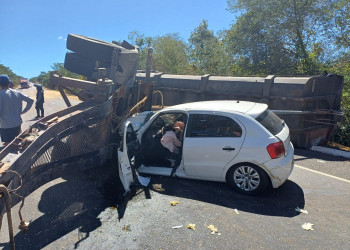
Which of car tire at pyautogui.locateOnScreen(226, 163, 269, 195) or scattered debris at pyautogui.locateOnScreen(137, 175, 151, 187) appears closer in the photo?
car tire at pyautogui.locateOnScreen(226, 163, 269, 195)

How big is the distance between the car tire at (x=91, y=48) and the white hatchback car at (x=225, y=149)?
85.2 inches

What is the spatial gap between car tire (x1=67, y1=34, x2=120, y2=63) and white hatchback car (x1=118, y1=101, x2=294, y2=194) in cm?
216

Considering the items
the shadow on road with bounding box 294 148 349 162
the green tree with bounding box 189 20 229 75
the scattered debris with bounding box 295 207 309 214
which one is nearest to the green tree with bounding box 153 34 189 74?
the green tree with bounding box 189 20 229 75

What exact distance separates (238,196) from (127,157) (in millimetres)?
1885

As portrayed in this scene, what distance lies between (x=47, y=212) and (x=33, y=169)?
2.58 feet

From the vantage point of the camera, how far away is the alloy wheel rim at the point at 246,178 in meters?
4.46

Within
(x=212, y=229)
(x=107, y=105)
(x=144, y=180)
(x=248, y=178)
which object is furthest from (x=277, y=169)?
(x=107, y=105)

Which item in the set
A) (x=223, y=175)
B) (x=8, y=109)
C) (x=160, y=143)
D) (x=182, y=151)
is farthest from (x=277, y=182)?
(x=8, y=109)

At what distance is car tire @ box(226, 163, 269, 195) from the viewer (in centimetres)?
441

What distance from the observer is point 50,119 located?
4363mm

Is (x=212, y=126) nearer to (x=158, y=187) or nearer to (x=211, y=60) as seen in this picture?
(x=158, y=187)

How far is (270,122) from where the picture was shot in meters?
4.67

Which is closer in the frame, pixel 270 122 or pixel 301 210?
pixel 301 210

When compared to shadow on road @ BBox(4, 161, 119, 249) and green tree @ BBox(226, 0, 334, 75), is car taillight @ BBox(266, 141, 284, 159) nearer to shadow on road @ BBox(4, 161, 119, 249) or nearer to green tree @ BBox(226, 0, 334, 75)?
shadow on road @ BBox(4, 161, 119, 249)
